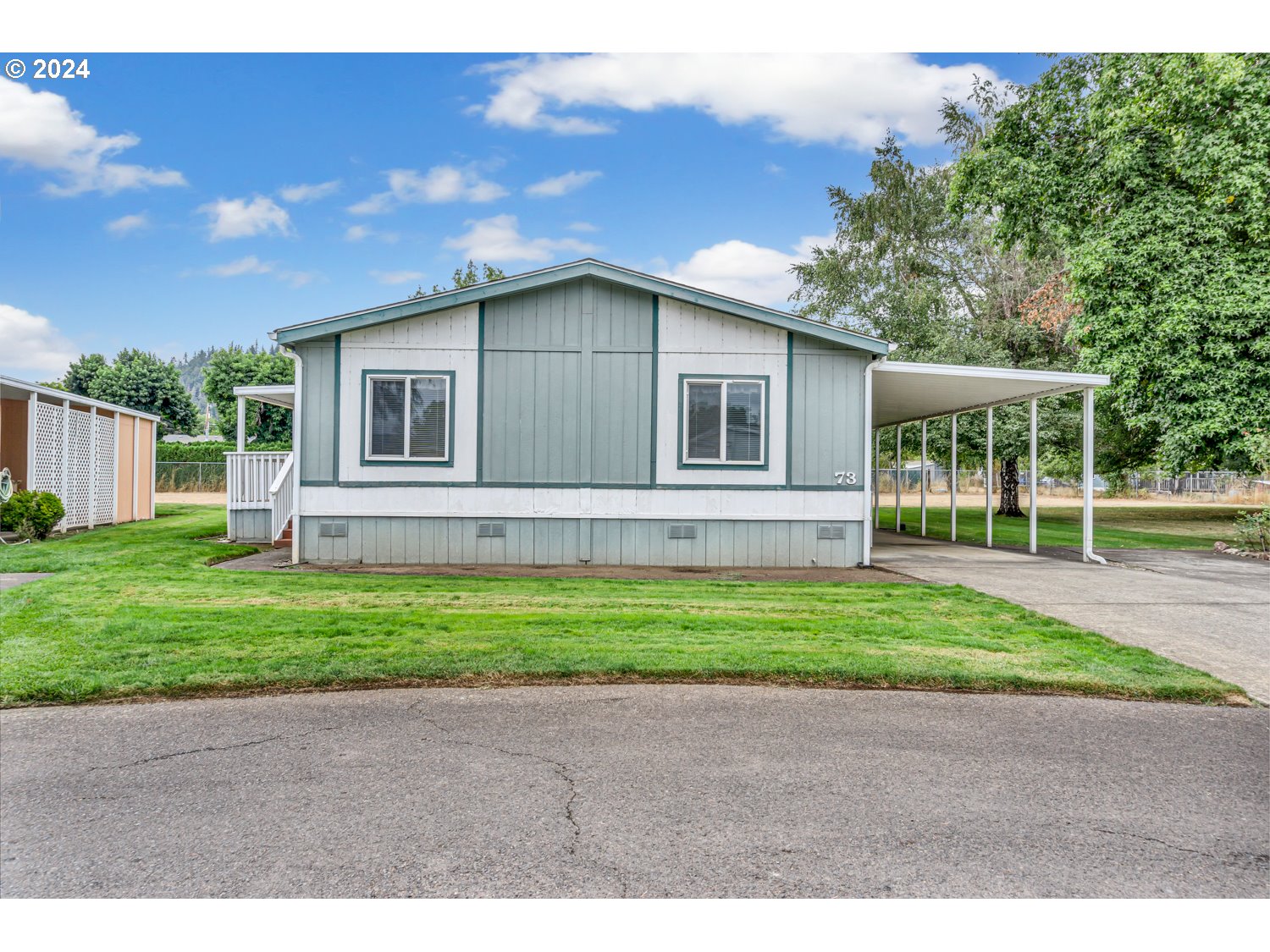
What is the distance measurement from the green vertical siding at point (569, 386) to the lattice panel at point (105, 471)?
34.0ft

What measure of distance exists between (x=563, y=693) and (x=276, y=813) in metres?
1.84

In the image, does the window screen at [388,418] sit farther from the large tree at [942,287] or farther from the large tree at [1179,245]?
the large tree at [942,287]

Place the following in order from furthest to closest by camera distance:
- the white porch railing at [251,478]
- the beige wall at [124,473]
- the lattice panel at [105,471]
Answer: the beige wall at [124,473] < the lattice panel at [105,471] < the white porch railing at [251,478]

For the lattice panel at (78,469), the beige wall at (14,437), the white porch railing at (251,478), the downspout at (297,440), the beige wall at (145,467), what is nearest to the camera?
the downspout at (297,440)

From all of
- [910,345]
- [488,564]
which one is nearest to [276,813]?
[488,564]

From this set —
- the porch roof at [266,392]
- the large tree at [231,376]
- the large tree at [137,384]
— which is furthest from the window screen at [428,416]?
the large tree at [137,384]

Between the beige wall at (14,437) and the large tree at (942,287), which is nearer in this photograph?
the beige wall at (14,437)

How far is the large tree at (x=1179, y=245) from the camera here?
1313 cm

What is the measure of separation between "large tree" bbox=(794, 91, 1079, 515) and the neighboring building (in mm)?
17930

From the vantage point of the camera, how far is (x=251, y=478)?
12328 mm

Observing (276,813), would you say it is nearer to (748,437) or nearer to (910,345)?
(748,437)

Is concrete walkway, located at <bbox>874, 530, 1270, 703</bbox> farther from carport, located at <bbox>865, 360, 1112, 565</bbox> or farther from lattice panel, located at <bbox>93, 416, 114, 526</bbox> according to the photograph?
lattice panel, located at <bbox>93, 416, 114, 526</bbox>

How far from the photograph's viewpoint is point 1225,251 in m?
13.7

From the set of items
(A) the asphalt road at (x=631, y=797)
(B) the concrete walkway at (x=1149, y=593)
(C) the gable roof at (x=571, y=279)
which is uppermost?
(C) the gable roof at (x=571, y=279)
